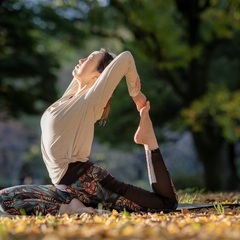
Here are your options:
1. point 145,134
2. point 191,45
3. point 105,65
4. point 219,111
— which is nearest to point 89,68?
point 105,65

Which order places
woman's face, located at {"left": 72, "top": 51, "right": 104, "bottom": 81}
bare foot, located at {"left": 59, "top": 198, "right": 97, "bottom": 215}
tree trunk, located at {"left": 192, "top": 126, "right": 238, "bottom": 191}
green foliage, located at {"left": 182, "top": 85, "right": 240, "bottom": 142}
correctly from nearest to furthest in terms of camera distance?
bare foot, located at {"left": 59, "top": 198, "right": 97, "bottom": 215}, woman's face, located at {"left": 72, "top": 51, "right": 104, "bottom": 81}, green foliage, located at {"left": 182, "top": 85, "right": 240, "bottom": 142}, tree trunk, located at {"left": 192, "top": 126, "right": 238, "bottom": 191}

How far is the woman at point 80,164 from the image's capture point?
4.55m

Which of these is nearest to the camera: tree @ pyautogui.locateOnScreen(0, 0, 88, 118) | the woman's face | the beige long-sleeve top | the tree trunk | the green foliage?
the beige long-sleeve top

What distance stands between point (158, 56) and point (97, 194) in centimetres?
1022

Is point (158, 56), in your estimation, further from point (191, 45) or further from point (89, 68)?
point (89, 68)

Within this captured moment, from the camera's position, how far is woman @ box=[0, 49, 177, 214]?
455 cm

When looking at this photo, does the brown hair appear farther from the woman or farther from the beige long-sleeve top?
the beige long-sleeve top

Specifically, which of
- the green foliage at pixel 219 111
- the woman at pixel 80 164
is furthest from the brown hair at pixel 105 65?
the green foliage at pixel 219 111

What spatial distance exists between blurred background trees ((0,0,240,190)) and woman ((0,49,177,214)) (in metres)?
9.24

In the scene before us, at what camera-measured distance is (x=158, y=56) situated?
48.0 feet

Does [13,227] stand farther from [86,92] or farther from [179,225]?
[86,92]

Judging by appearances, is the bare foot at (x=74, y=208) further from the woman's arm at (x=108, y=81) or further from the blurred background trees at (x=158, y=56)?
the blurred background trees at (x=158, y=56)

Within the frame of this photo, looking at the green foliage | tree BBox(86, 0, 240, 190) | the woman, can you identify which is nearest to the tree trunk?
tree BBox(86, 0, 240, 190)

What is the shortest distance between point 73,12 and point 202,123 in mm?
4080
